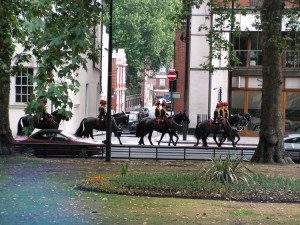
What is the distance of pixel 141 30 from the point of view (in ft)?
277

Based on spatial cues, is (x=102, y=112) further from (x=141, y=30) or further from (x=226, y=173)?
(x=141, y=30)

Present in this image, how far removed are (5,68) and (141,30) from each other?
66.6 m

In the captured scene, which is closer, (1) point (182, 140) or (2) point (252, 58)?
(1) point (182, 140)

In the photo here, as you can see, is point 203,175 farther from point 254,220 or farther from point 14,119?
point 14,119

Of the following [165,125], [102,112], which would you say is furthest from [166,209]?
→ [165,125]

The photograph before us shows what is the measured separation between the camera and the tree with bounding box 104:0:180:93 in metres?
80.6

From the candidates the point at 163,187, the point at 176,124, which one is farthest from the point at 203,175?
the point at 176,124

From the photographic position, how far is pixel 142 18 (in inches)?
3292

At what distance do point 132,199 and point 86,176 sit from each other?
15.1ft

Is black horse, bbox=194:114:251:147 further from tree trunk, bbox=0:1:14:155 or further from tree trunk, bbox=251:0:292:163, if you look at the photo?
tree trunk, bbox=0:1:14:155

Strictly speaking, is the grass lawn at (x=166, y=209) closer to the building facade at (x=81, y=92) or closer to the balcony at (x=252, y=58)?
the building facade at (x=81, y=92)

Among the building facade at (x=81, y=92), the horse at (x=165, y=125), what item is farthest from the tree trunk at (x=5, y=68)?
the horse at (x=165, y=125)

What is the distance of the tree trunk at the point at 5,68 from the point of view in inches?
725

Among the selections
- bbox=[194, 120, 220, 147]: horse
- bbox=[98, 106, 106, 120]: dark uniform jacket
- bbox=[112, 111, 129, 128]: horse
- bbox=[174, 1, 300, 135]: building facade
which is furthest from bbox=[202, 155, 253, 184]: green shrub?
bbox=[174, 1, 300, 135]: building facade
